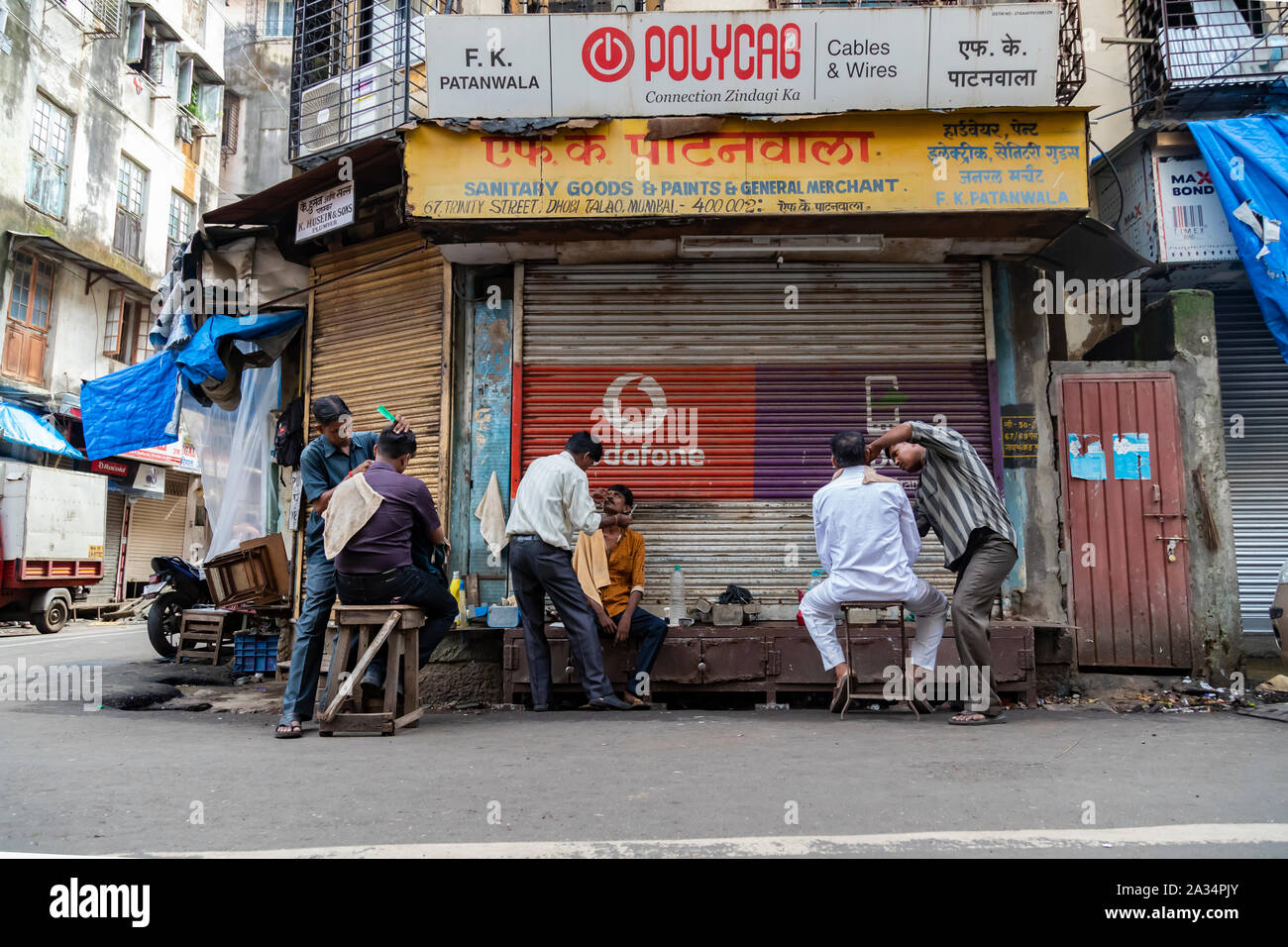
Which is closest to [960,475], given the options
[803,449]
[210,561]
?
[803,449]

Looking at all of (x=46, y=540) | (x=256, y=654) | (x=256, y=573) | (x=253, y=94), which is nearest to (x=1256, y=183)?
(x=256, y=573)

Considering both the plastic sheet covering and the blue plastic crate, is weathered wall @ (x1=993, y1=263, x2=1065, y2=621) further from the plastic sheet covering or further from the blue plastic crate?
the plastic sheet covering

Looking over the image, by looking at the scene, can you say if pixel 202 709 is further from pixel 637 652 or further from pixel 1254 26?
pixel 1254 26

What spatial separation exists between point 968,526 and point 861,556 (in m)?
0.73

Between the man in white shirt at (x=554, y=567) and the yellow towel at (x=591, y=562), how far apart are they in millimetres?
356

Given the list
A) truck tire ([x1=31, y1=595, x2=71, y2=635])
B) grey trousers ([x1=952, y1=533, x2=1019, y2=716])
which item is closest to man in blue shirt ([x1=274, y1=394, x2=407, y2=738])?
grey trousers ([x1=952, y1=533, x2=1019, y2=716])

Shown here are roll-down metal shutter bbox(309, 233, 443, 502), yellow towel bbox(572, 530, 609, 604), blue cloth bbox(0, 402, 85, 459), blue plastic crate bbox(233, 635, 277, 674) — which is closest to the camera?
yellow towel bbox(572, 530, 609, 604)

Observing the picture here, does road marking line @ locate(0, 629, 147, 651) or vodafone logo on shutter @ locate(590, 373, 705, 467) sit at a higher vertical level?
vodafone logo on shutter @ locate(590, 373, 705, 467)

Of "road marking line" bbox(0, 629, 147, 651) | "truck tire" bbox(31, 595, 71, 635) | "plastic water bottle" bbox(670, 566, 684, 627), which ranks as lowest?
"road marking line" bbox(0, 629, 147, 651)

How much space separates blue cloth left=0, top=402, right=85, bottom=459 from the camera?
16500 millimetres

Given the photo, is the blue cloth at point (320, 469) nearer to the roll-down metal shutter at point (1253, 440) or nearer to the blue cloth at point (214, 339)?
the blue cloth at point (214, 339)

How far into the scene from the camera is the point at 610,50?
22.5 feet

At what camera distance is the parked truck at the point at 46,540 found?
15227 mm

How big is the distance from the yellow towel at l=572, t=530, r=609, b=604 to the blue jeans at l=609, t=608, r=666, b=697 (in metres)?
0.32
